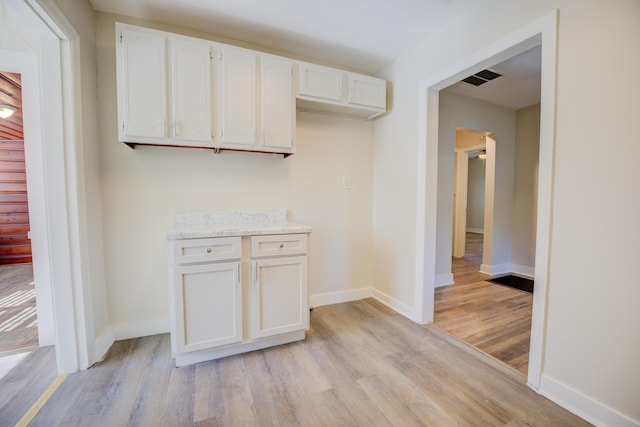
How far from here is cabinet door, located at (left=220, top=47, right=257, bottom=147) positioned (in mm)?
1901

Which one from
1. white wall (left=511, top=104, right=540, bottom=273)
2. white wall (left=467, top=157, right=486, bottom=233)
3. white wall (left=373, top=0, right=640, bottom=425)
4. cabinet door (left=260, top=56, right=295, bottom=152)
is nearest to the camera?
white wall (left=373, top=0, right=640, bottom=425)

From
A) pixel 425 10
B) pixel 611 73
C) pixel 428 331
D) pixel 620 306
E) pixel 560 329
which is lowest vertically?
pixel 428 331

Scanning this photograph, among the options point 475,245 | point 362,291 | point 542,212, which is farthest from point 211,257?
point 475,245

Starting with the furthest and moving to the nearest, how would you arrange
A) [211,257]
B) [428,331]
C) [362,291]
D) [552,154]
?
[362,291] < [428,331] < [211,257] < [552,154]

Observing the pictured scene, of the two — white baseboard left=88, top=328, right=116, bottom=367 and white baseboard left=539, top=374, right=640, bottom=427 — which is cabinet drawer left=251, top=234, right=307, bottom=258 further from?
white baseboard left=539, top=374, right=640, bottom=427

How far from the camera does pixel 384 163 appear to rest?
268cm

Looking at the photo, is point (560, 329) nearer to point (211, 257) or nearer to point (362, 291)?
point (362, 291)

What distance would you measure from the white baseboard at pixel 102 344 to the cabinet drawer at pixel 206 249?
871 millimetres

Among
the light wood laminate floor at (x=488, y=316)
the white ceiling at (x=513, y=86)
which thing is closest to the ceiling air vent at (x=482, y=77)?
the white ceiling at (x=513, y=86)

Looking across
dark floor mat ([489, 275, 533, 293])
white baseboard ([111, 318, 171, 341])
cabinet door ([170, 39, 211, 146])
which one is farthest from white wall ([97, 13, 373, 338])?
dark floor mat ([489, 275, 533, 293])

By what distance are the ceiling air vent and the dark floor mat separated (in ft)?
8.43

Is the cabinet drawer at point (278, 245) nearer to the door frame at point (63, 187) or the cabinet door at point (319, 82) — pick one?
the door frame at point (63, 187)

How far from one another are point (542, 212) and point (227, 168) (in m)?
2.24

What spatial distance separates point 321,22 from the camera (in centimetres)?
196
